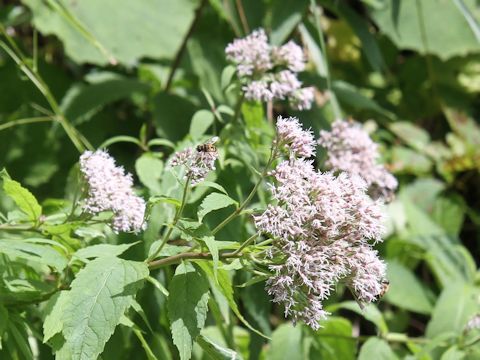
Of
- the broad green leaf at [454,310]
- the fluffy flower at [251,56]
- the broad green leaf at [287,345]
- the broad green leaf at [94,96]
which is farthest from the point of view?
the broad green leaf at [94,96]

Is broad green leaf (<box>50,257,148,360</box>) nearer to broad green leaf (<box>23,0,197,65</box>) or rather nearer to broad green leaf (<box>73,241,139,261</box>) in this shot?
broad green leaf (<box>73,241,139,261</box>)

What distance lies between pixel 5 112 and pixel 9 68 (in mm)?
165

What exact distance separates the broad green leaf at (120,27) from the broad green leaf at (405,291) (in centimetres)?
106

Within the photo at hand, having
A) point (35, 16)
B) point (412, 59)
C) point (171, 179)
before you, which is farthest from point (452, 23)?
point (171, 179)

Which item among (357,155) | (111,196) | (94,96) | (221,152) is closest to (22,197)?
(111,196)

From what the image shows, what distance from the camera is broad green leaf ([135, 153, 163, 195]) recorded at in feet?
5.60

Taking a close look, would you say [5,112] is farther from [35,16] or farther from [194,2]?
[194,2]

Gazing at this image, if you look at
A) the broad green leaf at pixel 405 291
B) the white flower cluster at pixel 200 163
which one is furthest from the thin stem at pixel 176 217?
the broad green leaf at pixel 405 291

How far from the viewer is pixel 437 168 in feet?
11.0

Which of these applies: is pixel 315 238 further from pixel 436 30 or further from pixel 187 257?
pixel 436 30

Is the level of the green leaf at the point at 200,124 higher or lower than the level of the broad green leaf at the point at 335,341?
higher

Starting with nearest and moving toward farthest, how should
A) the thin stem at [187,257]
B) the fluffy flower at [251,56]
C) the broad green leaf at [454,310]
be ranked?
1. the thin stem at [187,257]
2. the fluffy flower at [251,56]
3. the broad green leaf at [454,310]

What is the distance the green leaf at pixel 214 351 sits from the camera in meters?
1.39

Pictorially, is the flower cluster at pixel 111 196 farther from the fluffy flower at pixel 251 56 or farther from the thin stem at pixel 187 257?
the fluffy flower at pixel 251 56
